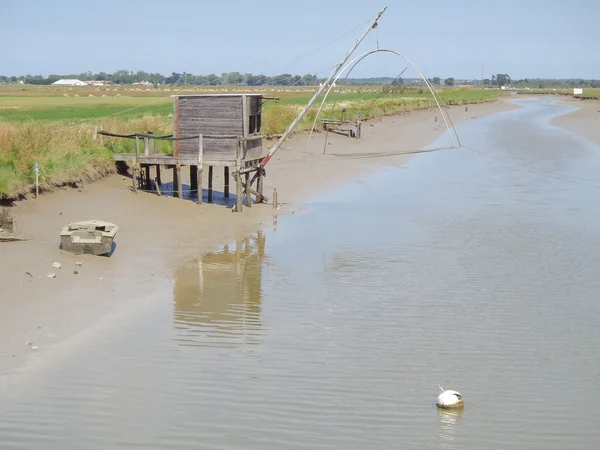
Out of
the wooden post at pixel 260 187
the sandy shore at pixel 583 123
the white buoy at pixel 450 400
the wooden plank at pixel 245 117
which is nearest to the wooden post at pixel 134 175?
the wooden plank at pixel 245 117

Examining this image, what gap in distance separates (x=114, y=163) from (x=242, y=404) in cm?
1655

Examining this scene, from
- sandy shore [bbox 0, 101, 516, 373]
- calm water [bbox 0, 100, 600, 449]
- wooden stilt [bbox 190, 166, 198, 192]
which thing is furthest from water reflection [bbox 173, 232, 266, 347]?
wooden stilt [bbox 190, 166, 198, 192]

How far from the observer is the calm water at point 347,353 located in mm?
8766

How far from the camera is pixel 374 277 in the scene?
624 inches

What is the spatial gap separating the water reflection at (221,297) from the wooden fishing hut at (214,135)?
166 inches

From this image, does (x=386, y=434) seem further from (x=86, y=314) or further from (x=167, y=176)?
(x=167, y=176)

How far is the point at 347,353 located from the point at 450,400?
2.24 metres

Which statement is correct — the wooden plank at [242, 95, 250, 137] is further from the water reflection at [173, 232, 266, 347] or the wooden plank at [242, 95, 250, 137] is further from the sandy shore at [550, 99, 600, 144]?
the sandy shore at [550, 99, 600, 144]

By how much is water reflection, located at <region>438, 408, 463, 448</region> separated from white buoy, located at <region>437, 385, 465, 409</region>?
0.05 meters

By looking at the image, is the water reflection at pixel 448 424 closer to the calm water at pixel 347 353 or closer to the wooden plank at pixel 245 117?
the calm water at pixel 347 353

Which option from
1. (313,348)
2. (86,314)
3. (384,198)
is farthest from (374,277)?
(384,198)

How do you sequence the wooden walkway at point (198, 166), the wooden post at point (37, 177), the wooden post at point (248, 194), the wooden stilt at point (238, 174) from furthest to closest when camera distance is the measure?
1. the wooden post at point (248, 194)
2. the wooden walkway at point (198, 166)
3. the wooden stilt at point (238, 174)
4. the wooden post at point (37, 177)

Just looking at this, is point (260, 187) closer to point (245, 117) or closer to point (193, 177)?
point (193, 177)

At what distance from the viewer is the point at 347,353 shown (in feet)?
36.9
